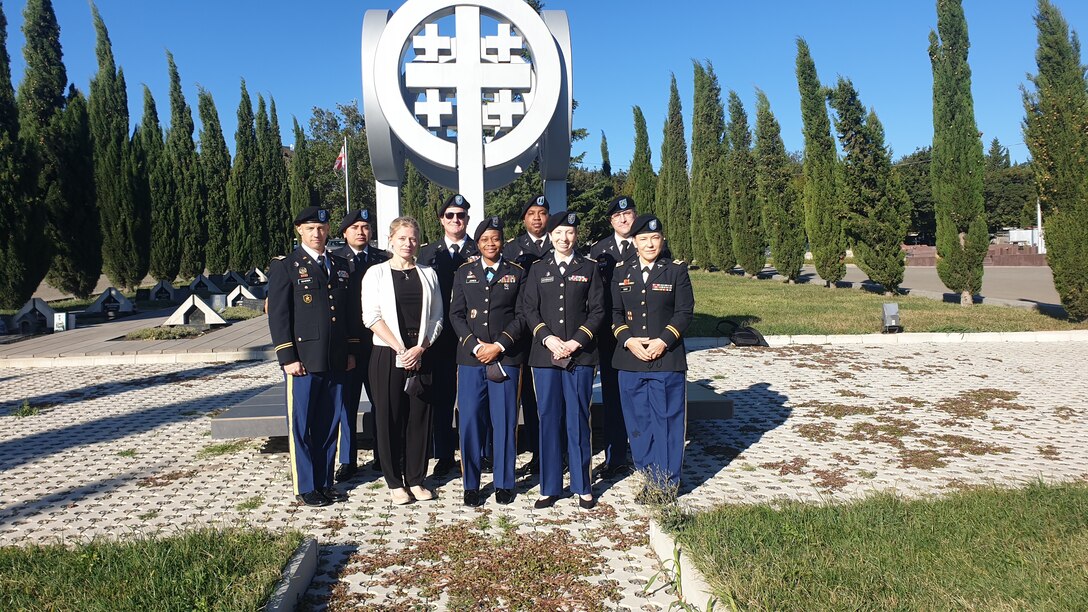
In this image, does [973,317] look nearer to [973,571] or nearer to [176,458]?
[973,571]

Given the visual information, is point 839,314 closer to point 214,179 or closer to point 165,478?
point 165,478

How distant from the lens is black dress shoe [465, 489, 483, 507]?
389 centimetres

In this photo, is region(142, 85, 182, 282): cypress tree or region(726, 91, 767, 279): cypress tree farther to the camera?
region(726, 91, 767, 279): cypress tree

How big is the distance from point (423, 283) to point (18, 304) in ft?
47.6

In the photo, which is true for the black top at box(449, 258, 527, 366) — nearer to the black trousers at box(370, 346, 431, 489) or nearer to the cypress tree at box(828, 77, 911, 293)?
the black trousers at box(370, 346, 431, 489)

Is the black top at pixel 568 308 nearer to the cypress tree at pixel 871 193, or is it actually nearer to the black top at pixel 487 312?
the black top at pixel 487 312

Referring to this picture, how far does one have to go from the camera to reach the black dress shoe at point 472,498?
3.89 m

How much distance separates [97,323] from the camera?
1375cm

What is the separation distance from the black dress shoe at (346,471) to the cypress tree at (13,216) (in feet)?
43.2

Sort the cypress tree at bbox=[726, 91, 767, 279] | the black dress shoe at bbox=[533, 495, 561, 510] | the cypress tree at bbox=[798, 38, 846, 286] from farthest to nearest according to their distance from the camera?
the cypress tree at bbox=[726, 91, 767, 279] < the cypress tree at bbox=[798, 38, 846, 286] < the black dress shoe at bbox=[533, 495, 561, 510]

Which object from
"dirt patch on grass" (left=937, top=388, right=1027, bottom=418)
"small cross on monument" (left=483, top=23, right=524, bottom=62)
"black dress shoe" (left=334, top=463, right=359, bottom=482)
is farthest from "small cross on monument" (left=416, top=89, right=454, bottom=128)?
"dirt patch on grass" (left=937, top=388, right=1027, bottom=418)

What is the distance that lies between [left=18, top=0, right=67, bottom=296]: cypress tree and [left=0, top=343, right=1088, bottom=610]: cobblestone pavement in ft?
26.5

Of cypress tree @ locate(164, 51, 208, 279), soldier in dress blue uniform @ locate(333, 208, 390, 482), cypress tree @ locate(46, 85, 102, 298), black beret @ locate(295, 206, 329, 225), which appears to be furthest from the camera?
cypress tree @ locate(164, 51, 208, 279)

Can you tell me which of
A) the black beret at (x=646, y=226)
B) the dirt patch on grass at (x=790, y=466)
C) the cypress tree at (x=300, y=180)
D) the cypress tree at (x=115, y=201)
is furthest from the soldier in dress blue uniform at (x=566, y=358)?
the cypress tree at (x=300, y=180)
